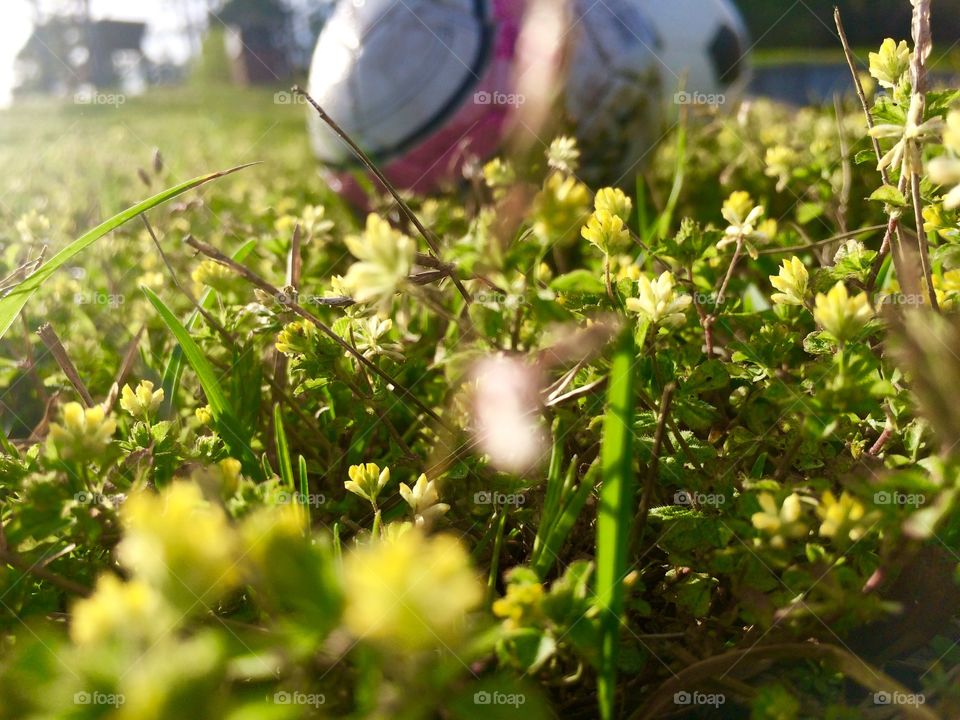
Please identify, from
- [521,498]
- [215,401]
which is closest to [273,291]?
[215,401]

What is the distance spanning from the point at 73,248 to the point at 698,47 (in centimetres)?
286

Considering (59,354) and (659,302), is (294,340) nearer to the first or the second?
(59,354)

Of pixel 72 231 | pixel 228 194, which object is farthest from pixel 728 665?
pixel 228 194

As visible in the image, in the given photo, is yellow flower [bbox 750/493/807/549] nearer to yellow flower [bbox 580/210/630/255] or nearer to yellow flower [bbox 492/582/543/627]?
yellow flower [bbox 492/582/543/627]

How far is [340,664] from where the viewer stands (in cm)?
77

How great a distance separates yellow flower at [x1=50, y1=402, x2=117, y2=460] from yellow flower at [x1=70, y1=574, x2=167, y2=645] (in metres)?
0.31

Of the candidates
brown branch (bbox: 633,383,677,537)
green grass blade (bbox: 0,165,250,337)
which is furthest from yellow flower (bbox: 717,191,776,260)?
green grass blade (bbox: 0,165,250,337)

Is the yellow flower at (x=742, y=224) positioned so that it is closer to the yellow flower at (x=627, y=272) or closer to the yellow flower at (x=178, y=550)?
the yellow flower at (x=627, y=272)

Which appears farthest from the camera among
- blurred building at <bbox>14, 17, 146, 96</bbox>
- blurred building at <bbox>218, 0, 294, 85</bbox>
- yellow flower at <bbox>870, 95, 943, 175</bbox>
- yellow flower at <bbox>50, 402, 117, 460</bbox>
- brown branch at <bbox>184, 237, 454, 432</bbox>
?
blurred building at <bbox>14, 17, 146, 96</bbox>

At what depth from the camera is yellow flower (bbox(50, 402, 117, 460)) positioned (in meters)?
0.85

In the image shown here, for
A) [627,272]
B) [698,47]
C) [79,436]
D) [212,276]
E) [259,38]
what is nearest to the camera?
[79,436]

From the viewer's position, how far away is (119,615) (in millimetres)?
560

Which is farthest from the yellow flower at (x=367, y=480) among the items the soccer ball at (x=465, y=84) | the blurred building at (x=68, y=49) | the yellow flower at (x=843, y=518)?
the blurred building at (x=68, y=49)

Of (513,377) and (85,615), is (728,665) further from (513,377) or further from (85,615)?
(85,615)
